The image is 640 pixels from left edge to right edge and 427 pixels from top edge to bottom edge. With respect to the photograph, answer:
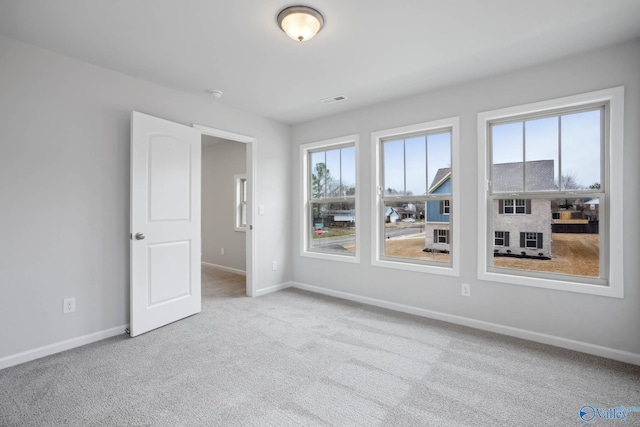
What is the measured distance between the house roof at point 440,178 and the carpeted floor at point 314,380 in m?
1.49

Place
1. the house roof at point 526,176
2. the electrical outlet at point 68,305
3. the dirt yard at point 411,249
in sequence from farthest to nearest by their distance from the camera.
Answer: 1. the dirt yard at point 411,249
2. the house roof at point 526,176
3. the electrical outlet at point 68,305

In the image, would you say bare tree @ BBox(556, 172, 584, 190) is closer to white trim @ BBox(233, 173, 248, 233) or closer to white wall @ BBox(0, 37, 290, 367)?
white wall @ BBox(0, 37, 290, 367)

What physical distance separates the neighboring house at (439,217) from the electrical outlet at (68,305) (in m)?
3.54

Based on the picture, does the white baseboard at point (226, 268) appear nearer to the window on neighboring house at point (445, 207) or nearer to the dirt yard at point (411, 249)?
the dirt yard at point (411, 249)

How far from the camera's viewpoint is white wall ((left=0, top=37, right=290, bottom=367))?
2414 millimetres

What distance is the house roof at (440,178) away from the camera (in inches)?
136

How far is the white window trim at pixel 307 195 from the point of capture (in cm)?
406

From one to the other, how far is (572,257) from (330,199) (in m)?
2.76

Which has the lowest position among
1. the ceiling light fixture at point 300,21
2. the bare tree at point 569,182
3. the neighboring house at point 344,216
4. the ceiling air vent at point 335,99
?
the neighboring house at point 344,216

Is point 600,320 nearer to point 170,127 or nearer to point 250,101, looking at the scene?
point 250,101

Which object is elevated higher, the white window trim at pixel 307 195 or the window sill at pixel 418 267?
the white window trim at pixel 307 195

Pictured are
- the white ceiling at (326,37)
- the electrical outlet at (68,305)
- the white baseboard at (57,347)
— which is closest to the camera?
the white ceiling at (326,37)

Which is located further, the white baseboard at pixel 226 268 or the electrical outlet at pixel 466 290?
the white baseboard at pixel 226 268

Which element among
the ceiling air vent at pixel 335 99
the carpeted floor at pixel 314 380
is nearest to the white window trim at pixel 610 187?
the carpeted floor at pixel 314 380
